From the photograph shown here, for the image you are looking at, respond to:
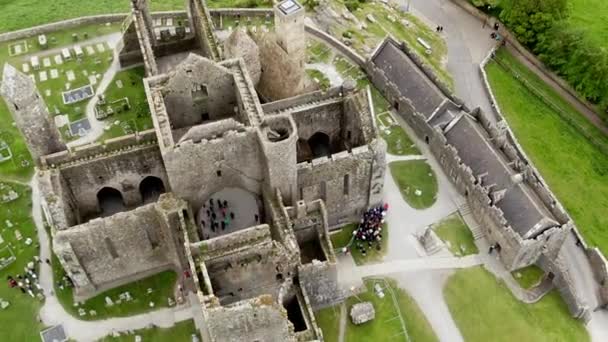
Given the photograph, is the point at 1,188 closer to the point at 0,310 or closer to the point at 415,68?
the point at 0,310

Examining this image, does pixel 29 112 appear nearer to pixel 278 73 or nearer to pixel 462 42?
pixel 278 73

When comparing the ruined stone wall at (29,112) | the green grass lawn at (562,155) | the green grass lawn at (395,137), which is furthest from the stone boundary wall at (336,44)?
the ruined stone wall at (29,112)

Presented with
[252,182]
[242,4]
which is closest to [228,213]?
[252,182]

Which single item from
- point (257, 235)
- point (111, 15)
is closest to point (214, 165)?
point (257, 235)

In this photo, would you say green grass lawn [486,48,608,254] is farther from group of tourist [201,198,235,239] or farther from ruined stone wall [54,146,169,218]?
ruined stone wall [54,146,169,218]

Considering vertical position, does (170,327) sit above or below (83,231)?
below

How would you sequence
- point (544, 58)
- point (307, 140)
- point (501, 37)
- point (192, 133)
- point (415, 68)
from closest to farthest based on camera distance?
point (192, 133), point (307, 140), point (415, 68), point (544, 58), point (501, 37)
